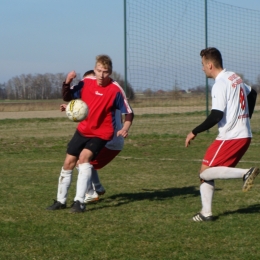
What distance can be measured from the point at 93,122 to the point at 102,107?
0.71ft

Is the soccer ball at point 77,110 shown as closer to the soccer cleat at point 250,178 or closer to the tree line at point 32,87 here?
the soccer cleat at point 250,178

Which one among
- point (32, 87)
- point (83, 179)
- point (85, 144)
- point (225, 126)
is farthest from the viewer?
point (32, 87)

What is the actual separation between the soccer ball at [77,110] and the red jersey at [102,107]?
192mm

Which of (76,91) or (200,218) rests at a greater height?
(76,91)

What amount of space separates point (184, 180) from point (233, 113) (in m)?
3.66

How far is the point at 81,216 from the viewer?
7082 millimetres

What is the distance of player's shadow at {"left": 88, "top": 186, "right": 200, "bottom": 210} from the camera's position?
8094 millimetres

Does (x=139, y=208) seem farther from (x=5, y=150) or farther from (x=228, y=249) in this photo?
(x=5, y=150)

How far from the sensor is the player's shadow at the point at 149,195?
319 inches

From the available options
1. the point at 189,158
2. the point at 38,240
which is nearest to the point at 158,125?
the point at 189,158

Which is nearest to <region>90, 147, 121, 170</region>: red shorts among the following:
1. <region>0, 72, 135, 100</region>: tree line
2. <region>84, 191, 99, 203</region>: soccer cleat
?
<region>84, 191, 99, 203</region>: soccer cleat

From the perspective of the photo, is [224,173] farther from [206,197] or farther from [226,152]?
[206,197]

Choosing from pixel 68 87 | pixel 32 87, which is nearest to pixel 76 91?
pixel 68 87

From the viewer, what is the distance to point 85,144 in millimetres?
7590
